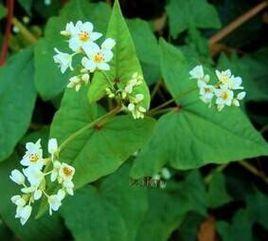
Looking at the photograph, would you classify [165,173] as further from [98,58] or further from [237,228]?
[98,58]

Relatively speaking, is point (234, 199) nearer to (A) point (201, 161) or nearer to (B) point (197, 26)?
(B) point (197, 26)

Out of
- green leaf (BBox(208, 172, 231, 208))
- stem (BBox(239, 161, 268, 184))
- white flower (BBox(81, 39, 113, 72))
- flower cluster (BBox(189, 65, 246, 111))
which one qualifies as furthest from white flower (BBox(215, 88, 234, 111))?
stem (BBox(239, 161, 268, 184))

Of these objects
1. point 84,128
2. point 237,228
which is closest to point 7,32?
point 84,128

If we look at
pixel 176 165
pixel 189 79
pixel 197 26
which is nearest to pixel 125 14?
pixel 197 26

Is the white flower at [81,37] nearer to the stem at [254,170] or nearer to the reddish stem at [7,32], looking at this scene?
→ the reddish stem at [7,32]

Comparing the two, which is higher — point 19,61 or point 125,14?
point 19,61

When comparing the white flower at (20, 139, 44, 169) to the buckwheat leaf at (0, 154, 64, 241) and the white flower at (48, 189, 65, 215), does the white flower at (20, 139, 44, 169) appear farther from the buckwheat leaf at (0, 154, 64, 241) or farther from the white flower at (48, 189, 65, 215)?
the buckwheat leaf at (0, 154, 64, 241)
